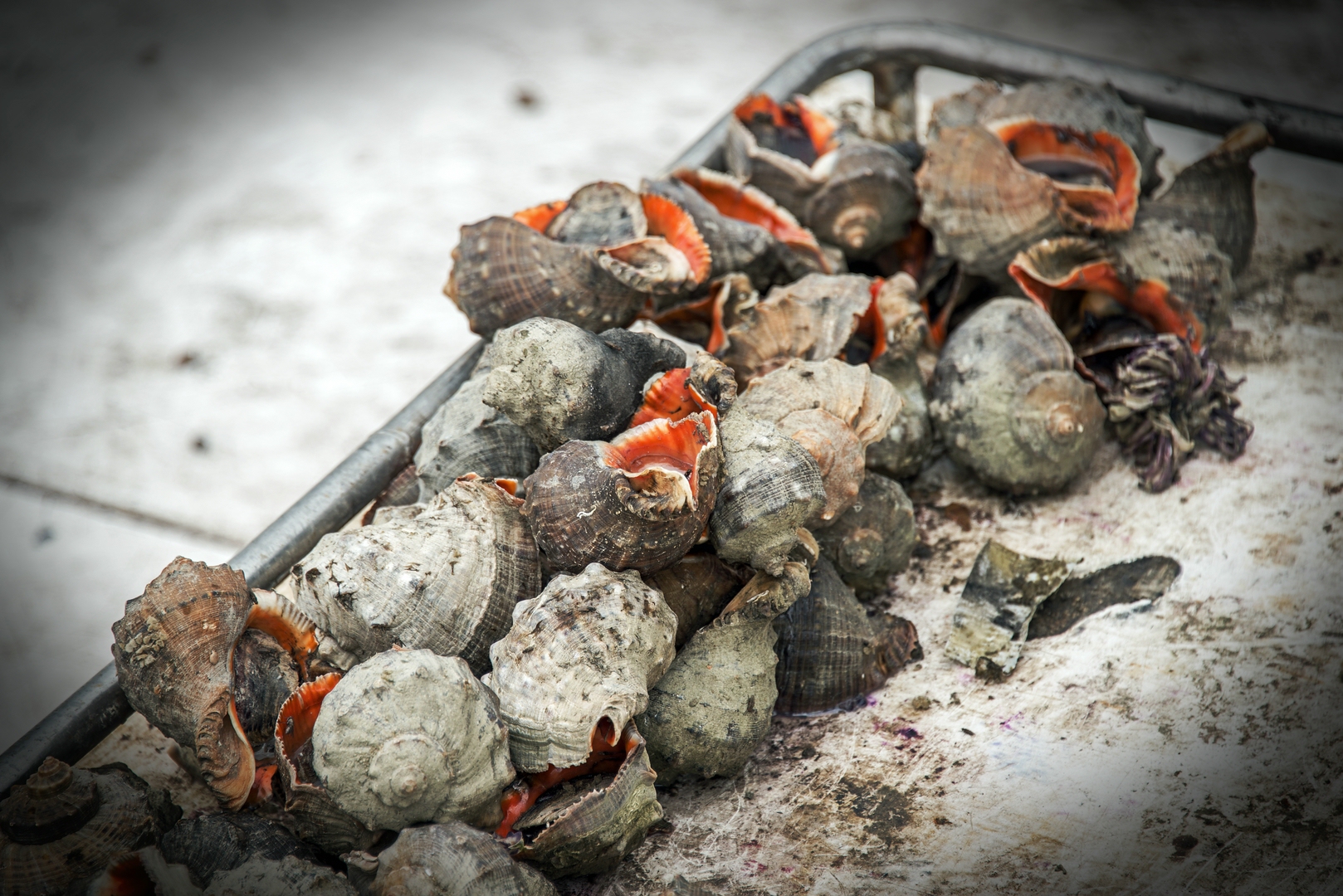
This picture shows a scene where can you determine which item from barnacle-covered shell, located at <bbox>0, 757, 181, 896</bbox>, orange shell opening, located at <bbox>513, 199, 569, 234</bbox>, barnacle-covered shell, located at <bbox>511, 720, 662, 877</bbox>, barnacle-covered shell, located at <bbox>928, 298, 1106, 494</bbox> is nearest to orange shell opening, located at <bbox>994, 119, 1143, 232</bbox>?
barnacle-covered shell, located at <bbox>928, 298, 1106, 494</bbox>

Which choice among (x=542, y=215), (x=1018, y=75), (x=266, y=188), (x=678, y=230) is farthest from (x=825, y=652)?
(x=266, y=188)

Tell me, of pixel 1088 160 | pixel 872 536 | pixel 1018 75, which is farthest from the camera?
pixel 1018 75

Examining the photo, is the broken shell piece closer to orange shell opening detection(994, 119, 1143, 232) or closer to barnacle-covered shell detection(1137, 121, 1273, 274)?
orange shell opening detection(994, 119, 1143, 232)

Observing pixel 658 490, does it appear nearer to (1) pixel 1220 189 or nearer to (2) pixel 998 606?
(2) pixel 998 606

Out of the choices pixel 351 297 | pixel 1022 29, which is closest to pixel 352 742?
pixel 351 297

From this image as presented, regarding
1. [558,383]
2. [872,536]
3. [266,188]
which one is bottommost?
[872,536]

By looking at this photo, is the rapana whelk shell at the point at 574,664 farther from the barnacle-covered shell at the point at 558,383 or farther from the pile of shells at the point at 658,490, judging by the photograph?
the barnacle-covered shell at the point at 558,383

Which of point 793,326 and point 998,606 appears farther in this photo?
point 793,326
